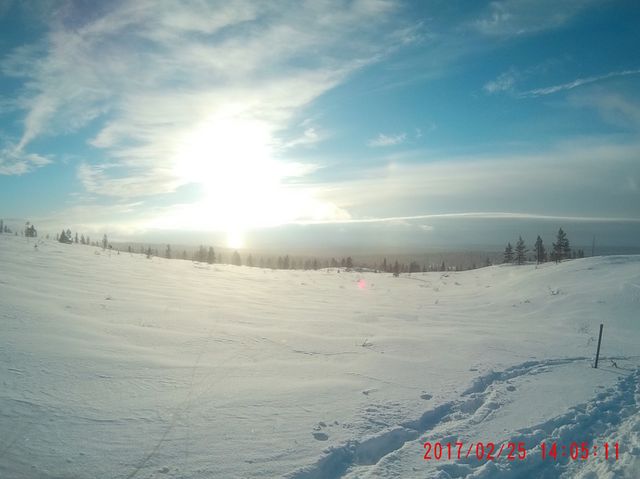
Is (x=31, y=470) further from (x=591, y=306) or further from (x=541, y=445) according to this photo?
(x=591, y=306)

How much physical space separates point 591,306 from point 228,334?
12.7m

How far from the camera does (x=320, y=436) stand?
165 inches

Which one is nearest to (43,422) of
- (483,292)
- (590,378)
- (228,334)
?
(228,334)

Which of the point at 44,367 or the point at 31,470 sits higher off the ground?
the point at 44,367

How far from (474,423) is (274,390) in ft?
9.39

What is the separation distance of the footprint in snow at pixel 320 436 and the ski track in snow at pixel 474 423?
0.76 ft

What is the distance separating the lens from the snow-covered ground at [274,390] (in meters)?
3.65

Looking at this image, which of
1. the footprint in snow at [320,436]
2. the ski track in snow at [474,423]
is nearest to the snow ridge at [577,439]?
the ski track in snow at [474,423]

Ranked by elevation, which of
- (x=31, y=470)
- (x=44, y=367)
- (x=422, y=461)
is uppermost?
(x=44, y=367)

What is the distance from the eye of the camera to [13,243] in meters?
13.9
